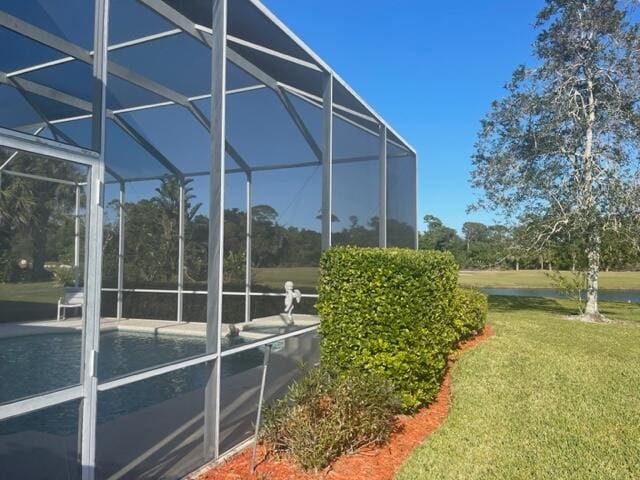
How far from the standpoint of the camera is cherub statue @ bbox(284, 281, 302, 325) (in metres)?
6.18

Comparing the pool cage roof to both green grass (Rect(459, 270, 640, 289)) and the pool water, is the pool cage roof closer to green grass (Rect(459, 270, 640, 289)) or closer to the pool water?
the pool water

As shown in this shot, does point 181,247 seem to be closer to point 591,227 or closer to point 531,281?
point 591,227

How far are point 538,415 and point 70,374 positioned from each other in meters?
4.25

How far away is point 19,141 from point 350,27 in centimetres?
1093

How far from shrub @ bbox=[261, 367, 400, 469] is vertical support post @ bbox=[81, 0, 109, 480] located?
1577 millimetres

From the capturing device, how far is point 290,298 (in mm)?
6281

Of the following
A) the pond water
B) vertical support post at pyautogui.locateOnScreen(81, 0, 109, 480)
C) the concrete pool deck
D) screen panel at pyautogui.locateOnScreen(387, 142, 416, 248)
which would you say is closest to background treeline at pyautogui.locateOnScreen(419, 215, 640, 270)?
screen panel at pyautogui.locateOnScreen(387, 142, 416, 248)

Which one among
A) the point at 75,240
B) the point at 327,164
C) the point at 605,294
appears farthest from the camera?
the point at 605,294

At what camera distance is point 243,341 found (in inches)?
171

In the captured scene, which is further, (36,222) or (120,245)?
(120,245)

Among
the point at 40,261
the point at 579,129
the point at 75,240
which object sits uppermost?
the point at 579,129

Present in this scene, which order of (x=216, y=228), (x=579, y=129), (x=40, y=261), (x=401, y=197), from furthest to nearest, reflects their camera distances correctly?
(x=579, y=129), (x=401, y=197), (x=216, y=228), (x=40, y=261)

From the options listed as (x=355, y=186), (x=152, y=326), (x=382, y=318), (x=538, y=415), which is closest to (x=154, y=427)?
(x=382, y=318)

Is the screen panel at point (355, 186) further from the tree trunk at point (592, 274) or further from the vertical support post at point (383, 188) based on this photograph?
the tree trunk at point (592, 274)
